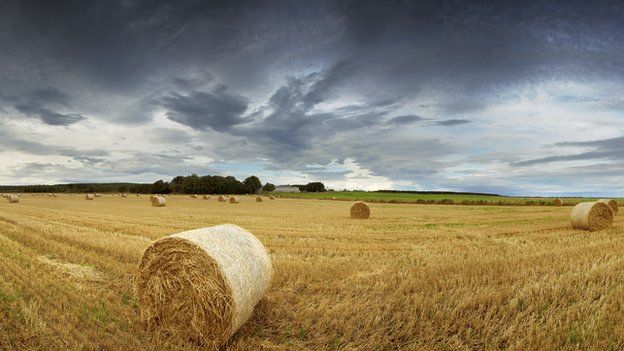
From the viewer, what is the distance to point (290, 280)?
274 inches

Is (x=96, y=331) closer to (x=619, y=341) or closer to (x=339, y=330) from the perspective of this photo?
(x=339, y=330)

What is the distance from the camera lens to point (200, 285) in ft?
17.1

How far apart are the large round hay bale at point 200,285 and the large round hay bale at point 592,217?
1475cm

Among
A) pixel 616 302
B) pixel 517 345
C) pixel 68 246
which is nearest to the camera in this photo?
pixel 517 345

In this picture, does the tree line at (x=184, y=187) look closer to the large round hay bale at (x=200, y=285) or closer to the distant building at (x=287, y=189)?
the distant building at (x=287, y=189)

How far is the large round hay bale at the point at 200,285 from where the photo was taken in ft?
16.4

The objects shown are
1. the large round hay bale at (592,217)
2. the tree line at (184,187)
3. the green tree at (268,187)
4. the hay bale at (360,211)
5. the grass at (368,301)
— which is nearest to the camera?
the grass at (368,301)

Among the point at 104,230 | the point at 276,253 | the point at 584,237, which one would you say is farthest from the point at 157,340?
the point at 584,237

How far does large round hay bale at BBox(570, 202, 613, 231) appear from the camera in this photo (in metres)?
15.2

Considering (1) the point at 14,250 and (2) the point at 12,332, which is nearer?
(2) the point at 12,332

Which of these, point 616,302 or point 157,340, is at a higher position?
point 616,302

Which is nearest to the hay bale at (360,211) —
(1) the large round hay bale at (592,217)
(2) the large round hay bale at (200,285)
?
(1) the large round hay bale at (592,217)

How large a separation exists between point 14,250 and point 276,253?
6.32 m

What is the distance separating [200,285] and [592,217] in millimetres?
15964
